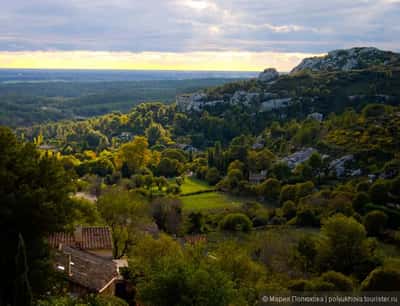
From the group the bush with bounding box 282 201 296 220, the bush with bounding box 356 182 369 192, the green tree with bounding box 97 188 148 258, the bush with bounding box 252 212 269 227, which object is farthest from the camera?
the bush with bounding box 356 182 369 192

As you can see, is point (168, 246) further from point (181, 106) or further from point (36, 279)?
point (181, 106)

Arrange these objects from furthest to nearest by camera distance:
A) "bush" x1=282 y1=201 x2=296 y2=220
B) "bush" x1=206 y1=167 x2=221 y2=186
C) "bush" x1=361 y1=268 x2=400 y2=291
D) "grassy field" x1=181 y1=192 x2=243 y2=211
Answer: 1. "bush" x1=206 y1=167 x2=221 y2=186
2. "grassy field" x1=181 y1=192 x2=243 y2=211
3. "bush" x1=282 y1=201 x2=296 y2=220
4. "bush" x1=361 y1=268 x2=400 y2=291

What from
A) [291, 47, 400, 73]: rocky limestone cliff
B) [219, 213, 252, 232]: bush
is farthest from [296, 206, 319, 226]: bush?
[291, 47, 400, 73]: rocky limestone cliff

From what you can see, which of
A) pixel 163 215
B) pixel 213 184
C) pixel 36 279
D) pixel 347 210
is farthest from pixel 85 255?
pixel 213 184

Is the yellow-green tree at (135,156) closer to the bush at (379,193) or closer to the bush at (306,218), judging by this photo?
the bush at (306,218)

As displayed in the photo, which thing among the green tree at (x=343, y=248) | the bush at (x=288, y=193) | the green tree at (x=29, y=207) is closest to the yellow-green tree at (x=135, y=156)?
the bush at (x=288, y=193)

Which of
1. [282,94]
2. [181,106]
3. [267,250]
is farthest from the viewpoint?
[181,106]

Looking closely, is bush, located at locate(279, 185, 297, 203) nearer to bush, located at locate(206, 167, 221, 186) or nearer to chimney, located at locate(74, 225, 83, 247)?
bush, located at locate(206, 167, 221, 186)

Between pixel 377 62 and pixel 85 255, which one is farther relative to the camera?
pixel 377 62
